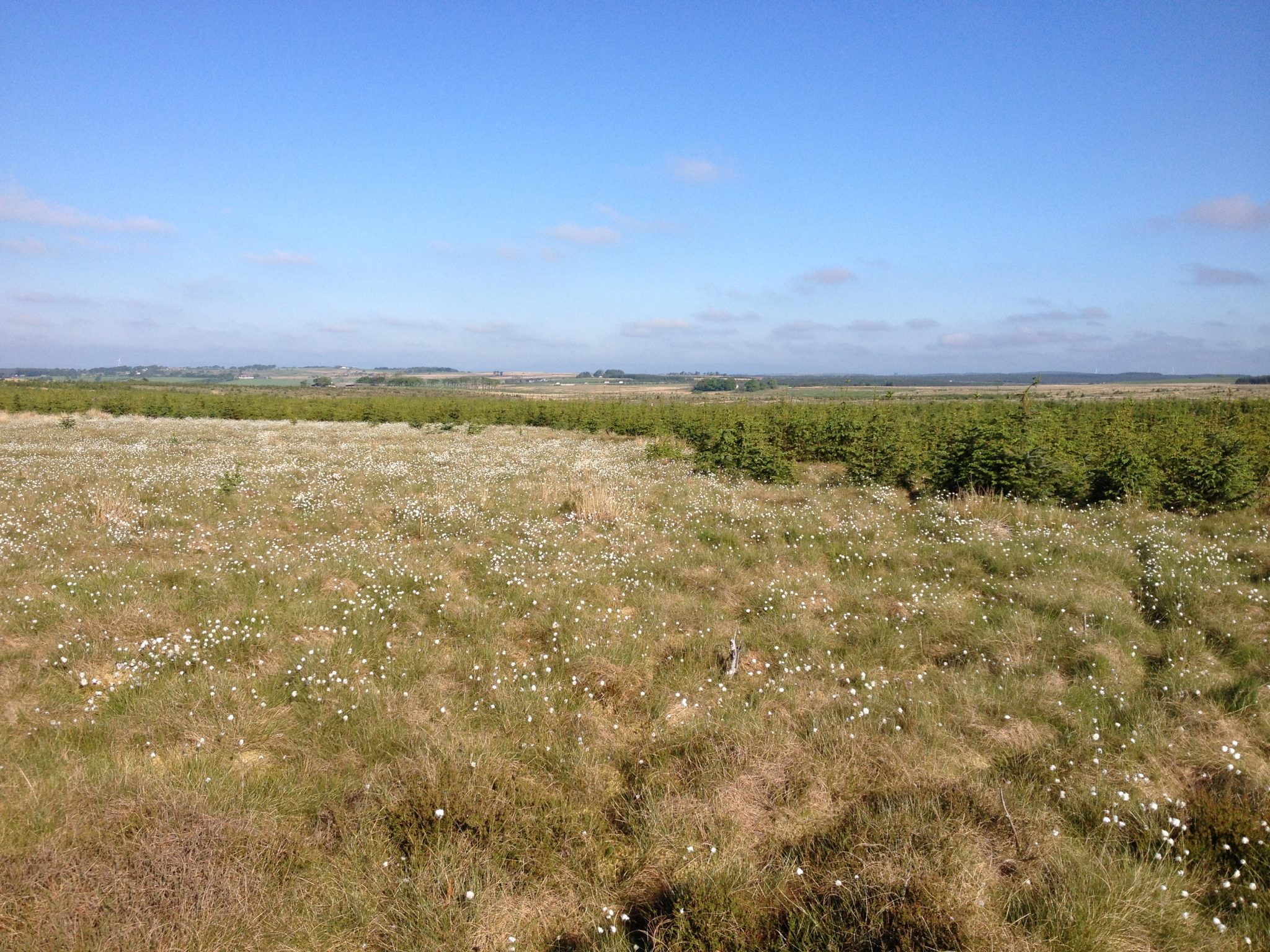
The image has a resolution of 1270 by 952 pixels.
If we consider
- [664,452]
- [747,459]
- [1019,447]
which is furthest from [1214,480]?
[664,452]

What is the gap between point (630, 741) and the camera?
540 centimetres

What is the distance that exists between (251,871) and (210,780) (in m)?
1.15

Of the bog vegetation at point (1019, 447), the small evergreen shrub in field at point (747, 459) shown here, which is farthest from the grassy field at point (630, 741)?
the small evergreen shrub in field at point (747, 459)

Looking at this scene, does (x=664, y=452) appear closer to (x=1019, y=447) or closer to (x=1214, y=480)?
(x=1019, y=447)

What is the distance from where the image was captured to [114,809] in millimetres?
3920

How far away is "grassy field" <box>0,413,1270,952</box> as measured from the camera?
343 cm

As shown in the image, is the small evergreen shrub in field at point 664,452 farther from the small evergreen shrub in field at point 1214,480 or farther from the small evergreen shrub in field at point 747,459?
the small evergreen shrub in field at point 1214,480

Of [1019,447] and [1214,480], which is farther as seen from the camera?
[1019,447]

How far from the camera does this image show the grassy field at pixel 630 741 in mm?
3434

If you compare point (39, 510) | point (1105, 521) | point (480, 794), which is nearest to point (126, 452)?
point (39, 510)

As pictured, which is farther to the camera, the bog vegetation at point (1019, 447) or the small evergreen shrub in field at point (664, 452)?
the small evergreen shrub in field at point (664, 452)

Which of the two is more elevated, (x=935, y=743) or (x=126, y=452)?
(x=126, y=452)

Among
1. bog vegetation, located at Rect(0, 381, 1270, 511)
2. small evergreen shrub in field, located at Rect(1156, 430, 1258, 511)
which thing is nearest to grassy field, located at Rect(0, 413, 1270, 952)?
small evergreen shrub in field, located at Rect(1156, 430, 1258, 511)

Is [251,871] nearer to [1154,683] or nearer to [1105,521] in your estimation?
[1154,683]
